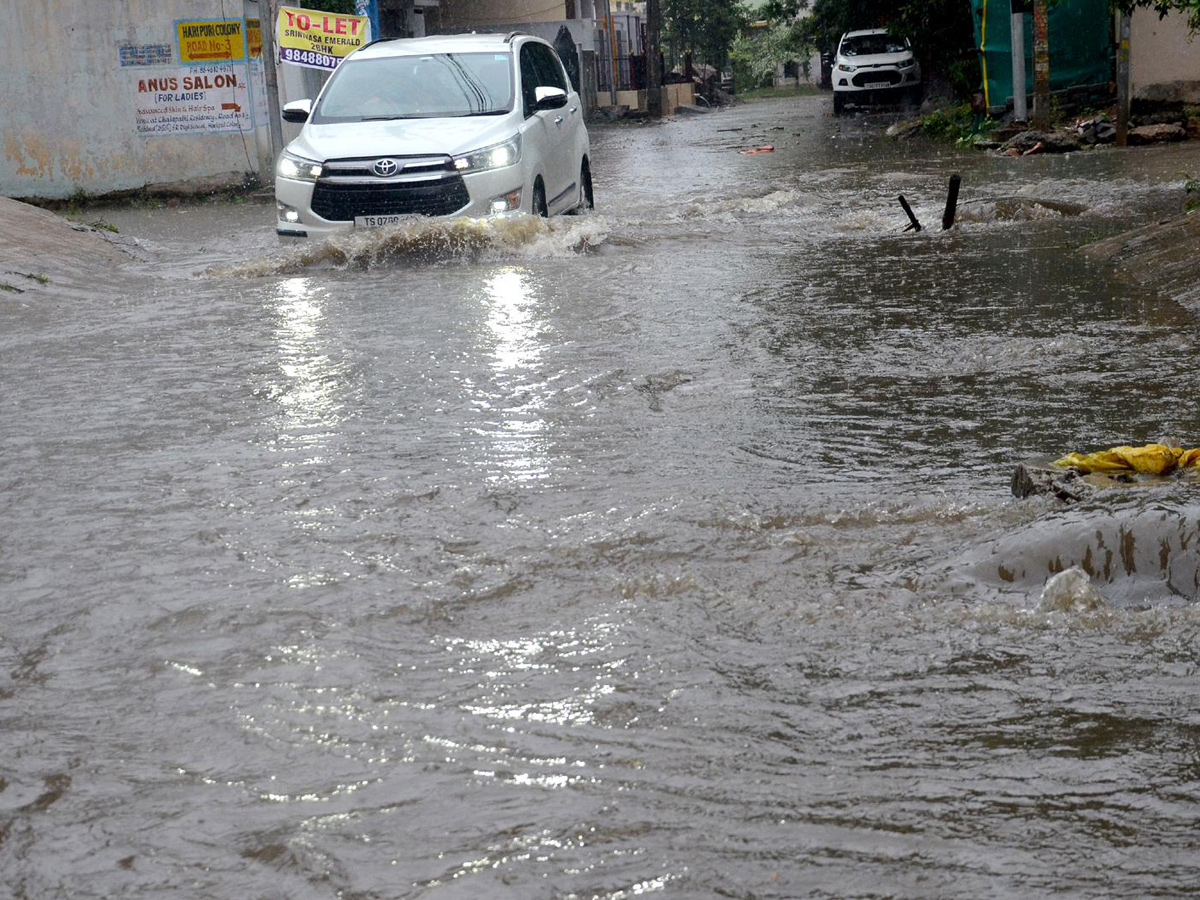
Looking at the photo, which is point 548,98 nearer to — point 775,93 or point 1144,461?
point 1144,461

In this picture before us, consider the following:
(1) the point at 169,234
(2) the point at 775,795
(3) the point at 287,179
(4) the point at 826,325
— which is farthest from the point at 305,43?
(2) the point at 775,795

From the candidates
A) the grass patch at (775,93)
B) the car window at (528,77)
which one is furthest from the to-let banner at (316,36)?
the grass patch at (775,93)

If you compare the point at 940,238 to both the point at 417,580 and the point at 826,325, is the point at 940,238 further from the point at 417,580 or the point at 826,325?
the point at 417,580

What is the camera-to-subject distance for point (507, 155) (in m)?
11.0

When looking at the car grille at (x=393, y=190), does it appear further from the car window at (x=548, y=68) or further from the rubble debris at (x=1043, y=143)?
the rubble debris at (x=1043, y=143)

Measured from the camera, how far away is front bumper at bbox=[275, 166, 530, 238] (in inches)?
428

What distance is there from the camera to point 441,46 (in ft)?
40.6

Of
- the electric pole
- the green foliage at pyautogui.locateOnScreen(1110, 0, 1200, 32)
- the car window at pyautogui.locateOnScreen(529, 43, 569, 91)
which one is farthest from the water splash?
the electric pole

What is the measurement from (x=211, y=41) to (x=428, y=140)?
8.83 meters

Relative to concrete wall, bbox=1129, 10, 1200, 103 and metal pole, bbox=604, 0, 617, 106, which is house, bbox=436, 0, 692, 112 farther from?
concrete wall, bbox=1129, 10, 1200, 103

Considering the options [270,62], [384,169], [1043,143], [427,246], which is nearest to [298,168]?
[384,169]

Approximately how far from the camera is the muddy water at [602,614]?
2.64m

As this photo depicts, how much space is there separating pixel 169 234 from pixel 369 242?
494cm

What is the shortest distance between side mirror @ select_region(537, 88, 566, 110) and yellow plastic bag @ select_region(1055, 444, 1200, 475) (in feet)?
26.0
